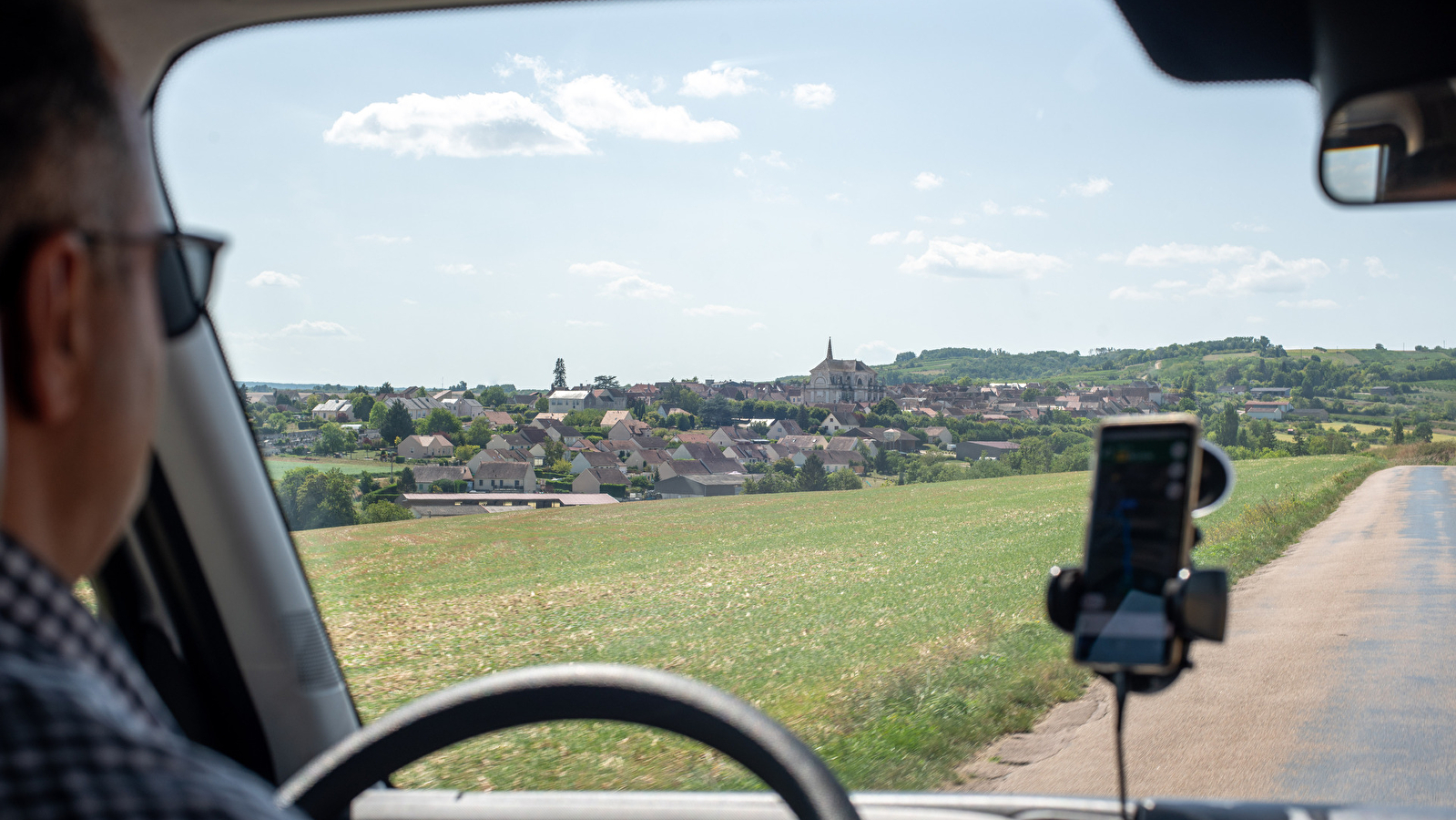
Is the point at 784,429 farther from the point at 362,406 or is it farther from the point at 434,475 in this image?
the point at 362,406

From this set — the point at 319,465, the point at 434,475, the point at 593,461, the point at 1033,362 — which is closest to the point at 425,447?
the point at 434,475

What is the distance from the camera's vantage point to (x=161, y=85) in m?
1.97

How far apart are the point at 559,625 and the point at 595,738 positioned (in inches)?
29.0

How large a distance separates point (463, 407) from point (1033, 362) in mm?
1565

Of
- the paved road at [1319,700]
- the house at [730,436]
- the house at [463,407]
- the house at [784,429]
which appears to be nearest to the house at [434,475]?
the house at [463,407]

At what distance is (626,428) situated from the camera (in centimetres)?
267

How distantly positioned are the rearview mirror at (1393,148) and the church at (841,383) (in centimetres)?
150

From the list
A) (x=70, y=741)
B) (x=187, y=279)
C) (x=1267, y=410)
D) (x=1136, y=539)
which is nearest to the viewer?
(x=70, y=741)

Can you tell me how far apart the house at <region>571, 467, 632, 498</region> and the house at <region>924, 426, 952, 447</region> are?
0.88m

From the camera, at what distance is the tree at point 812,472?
2727 millimetres

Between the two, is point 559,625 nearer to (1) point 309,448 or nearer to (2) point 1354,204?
(1) point 309,448

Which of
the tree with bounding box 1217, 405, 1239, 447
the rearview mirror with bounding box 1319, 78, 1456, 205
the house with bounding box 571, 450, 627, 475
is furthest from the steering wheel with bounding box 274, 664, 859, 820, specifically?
the tree with bounding box 1217, 405, 1239, 447

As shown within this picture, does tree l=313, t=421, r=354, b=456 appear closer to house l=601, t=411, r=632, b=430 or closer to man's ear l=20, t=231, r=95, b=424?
house l=601, t=411, r=632, b=430

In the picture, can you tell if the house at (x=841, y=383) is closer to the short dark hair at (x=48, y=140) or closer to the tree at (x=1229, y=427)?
the tree at (x=1229, y=427)
